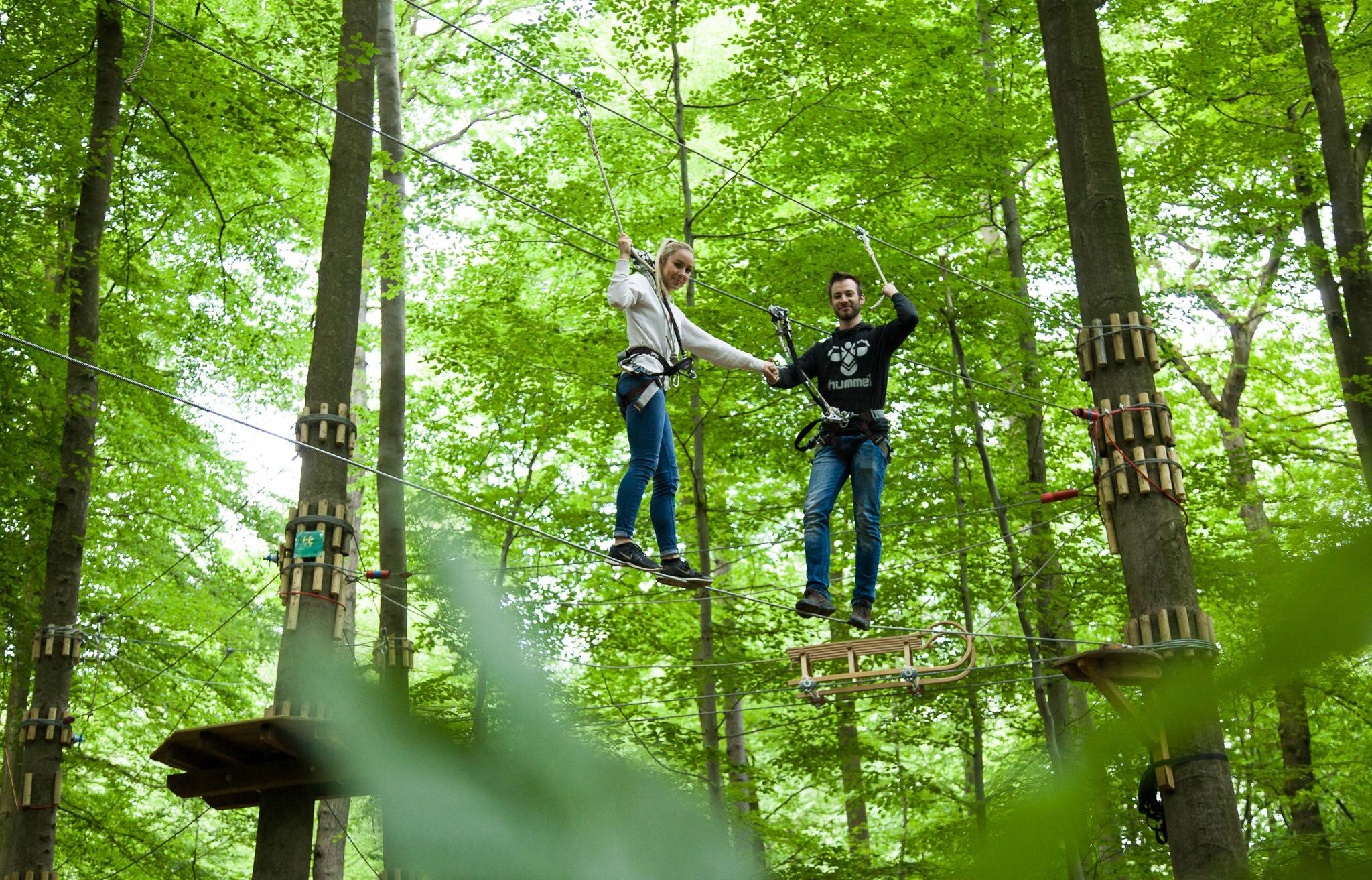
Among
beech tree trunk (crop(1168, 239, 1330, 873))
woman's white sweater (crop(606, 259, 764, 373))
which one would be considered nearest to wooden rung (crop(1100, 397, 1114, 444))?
beech tree trunk (crop(1168, 239, 1330, 873))

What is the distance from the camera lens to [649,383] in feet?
20.0

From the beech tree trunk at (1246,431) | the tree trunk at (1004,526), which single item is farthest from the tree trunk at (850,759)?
the beech tree trunk at (1246,431)

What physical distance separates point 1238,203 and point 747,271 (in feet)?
14.5

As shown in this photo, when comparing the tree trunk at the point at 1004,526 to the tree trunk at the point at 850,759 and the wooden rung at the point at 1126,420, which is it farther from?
the wooden rung at the point at 1126,420

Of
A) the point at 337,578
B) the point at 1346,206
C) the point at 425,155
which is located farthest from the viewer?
the point at 1346,206

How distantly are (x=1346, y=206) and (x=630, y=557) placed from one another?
694cm

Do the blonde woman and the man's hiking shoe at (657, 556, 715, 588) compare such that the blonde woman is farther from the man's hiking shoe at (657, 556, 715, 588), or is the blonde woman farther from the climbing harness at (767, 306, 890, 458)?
the climbing harness at (767, 306, 890, 458)

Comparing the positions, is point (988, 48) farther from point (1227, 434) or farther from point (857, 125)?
point (1227, 434)

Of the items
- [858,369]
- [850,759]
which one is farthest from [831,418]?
[850,759]

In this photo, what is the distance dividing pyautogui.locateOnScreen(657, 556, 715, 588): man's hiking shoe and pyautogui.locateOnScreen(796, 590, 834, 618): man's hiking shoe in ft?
1.58

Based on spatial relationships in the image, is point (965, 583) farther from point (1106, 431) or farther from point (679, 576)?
point (679, 576)

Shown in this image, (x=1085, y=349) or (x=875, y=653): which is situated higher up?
(x=1085, y=349)

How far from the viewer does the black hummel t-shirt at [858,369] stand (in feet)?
21.5

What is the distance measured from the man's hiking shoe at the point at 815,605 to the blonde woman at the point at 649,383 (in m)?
0.50
